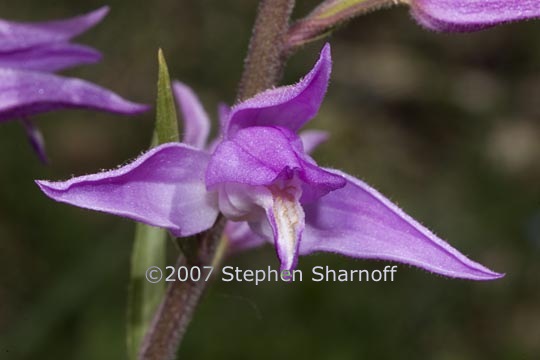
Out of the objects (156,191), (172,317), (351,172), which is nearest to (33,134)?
(172,317)

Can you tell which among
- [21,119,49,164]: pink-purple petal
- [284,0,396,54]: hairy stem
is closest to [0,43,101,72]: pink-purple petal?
[21,119,49,164]: pink-purple petal

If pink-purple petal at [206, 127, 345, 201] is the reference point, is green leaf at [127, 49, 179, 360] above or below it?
below

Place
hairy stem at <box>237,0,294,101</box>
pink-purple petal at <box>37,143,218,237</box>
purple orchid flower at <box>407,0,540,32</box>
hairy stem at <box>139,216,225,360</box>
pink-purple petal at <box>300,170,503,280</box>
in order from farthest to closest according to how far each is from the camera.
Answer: hairy stem at <box>139,216,225,360</box> < hairy stem at <box>237,0,294,101</box> < purple orchid flower at <box>407,0,540,32</box> < pink-purple petal at <box>300,170,503,280</box> < pink-purple petal at <box>37,143,218,237</box>

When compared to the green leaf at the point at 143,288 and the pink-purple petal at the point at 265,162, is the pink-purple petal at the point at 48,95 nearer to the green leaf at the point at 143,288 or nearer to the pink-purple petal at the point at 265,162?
the green leaf at the point at 143,288

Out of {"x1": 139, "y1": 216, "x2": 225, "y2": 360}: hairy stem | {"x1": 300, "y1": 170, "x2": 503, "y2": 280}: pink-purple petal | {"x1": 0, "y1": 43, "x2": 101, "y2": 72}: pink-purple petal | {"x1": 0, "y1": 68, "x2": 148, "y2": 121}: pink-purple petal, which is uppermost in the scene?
{"x1": 0, "y1": 43, "x2": 101, "y2": 72}: pink-purple petal

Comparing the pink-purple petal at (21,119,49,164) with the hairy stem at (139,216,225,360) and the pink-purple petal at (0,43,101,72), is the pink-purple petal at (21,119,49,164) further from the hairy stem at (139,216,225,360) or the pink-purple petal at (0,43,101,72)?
the hairy stem at (139,216,225,360)

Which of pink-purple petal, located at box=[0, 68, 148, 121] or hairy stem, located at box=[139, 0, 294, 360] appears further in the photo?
pink-purple petal, located at box=[0, 68, 148, 121]
